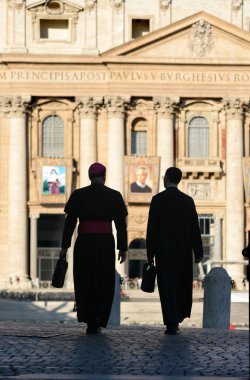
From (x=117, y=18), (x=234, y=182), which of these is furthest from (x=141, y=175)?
(x=117, y=18)

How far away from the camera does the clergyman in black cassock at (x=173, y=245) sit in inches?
762

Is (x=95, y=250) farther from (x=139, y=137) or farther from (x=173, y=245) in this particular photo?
(x=139, y=137)

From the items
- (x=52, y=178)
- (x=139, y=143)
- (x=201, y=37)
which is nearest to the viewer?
(x=52, y=178)

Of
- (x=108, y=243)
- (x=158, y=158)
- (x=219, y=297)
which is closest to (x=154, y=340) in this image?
(x=108, y=243)

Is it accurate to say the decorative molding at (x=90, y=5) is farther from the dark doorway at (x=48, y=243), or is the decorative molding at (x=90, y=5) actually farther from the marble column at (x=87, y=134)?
the dark doorway at (x=48, y=243)

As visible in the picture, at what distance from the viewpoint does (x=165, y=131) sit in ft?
243

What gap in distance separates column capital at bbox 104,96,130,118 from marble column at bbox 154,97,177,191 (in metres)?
1.98

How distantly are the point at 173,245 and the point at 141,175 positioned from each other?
5381 cm

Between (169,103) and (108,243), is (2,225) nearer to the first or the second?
(169,103)

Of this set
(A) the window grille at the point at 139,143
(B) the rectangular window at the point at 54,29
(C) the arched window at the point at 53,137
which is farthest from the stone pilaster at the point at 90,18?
(A) the window grille at the point at 139,143

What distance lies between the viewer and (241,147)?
243ft

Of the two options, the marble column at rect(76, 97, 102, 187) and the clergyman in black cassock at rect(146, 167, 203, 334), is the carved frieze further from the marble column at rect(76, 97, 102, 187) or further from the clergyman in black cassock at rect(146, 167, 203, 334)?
the clergyman in black cassock at rect(146, 167, 203, 334)

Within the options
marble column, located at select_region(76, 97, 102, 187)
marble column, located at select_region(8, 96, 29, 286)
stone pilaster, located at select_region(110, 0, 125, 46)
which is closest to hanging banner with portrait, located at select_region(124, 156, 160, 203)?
marble column, located at select_region(76, 97, 102, 187)

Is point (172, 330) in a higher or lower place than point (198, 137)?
lower
